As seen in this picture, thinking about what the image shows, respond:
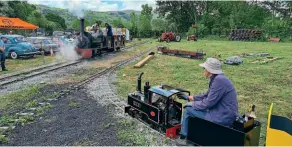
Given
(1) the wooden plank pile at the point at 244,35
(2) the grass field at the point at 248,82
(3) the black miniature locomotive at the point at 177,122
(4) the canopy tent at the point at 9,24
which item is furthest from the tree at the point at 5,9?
(3) the black miniature locomotive at the point at 177,122

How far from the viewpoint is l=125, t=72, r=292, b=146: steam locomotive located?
3.42 meters

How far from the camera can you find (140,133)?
506 centimetres

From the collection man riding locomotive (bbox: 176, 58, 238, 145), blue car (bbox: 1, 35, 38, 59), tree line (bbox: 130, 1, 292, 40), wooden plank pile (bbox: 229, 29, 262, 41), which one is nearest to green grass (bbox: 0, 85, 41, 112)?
man riding locomotive (bbox: 176, 58, 238, 145)

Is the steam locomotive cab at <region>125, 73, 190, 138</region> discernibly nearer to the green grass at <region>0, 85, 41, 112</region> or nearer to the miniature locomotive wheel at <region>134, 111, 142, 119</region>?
the miniature locomotive wheel at <region>134, 111, 142, 119</region>

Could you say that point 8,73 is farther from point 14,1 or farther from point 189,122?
point 14,1

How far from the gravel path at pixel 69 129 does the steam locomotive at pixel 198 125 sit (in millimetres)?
896

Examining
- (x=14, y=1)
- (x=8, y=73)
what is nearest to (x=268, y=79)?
(x=8, y=73)

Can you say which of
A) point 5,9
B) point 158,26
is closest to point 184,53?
point 5,9

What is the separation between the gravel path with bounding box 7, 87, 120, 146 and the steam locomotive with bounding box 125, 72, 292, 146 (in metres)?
0.90

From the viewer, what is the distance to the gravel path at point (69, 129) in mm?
4656

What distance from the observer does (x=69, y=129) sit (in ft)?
17.1

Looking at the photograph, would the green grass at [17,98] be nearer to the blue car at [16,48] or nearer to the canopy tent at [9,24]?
the blue car at [16,48]

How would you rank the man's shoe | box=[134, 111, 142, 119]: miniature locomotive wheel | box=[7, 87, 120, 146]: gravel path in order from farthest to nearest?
box=[134, 111, 142, 119]: miniature locomotive wheel → box=[7, 87, 120, 146]: gravel path → the man's shoe

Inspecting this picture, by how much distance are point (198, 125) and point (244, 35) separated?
136ft
